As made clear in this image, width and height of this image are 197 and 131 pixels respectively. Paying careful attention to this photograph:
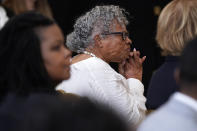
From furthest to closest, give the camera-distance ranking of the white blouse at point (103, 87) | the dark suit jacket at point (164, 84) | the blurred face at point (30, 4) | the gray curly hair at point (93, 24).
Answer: the gray curly hair at point (93, 24), the white blouse at point (103, 87), the blurred face at point (30, 4), the dark suit jacket at point (164, 84)

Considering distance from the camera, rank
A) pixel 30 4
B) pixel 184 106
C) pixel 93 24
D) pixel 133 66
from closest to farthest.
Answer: pixel 184 106 → pixel 30 4 → pixel 93 24 → pixel 133 66

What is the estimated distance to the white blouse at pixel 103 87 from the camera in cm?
322

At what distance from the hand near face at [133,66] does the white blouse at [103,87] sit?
13.5 inches

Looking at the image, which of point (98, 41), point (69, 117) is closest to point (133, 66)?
point (98, 41)

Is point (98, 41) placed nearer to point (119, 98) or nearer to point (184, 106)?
point (119, 98)

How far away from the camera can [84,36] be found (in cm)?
366

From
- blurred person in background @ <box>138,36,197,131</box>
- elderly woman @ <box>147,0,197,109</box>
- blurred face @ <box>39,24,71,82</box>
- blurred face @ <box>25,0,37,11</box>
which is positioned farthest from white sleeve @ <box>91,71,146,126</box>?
blurred person in background @ <box>138,36,197,131</box>

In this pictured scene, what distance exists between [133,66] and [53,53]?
1685 millimetres

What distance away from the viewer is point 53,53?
2201 mm

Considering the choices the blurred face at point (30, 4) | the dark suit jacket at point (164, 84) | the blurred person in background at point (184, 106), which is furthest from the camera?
the blurred face at point (30, 4)

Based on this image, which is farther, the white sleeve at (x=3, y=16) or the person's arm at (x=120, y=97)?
the person's arm at (x=120, y=97)

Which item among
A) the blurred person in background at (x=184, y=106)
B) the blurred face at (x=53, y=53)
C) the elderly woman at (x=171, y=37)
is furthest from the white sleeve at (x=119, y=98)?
the blurred person in background at (x=184, y=106)

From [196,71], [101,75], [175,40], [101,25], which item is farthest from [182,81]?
[101,25]

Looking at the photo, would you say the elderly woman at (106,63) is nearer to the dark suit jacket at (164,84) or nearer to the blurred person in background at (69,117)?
the dark suit jacket at (164,84)
